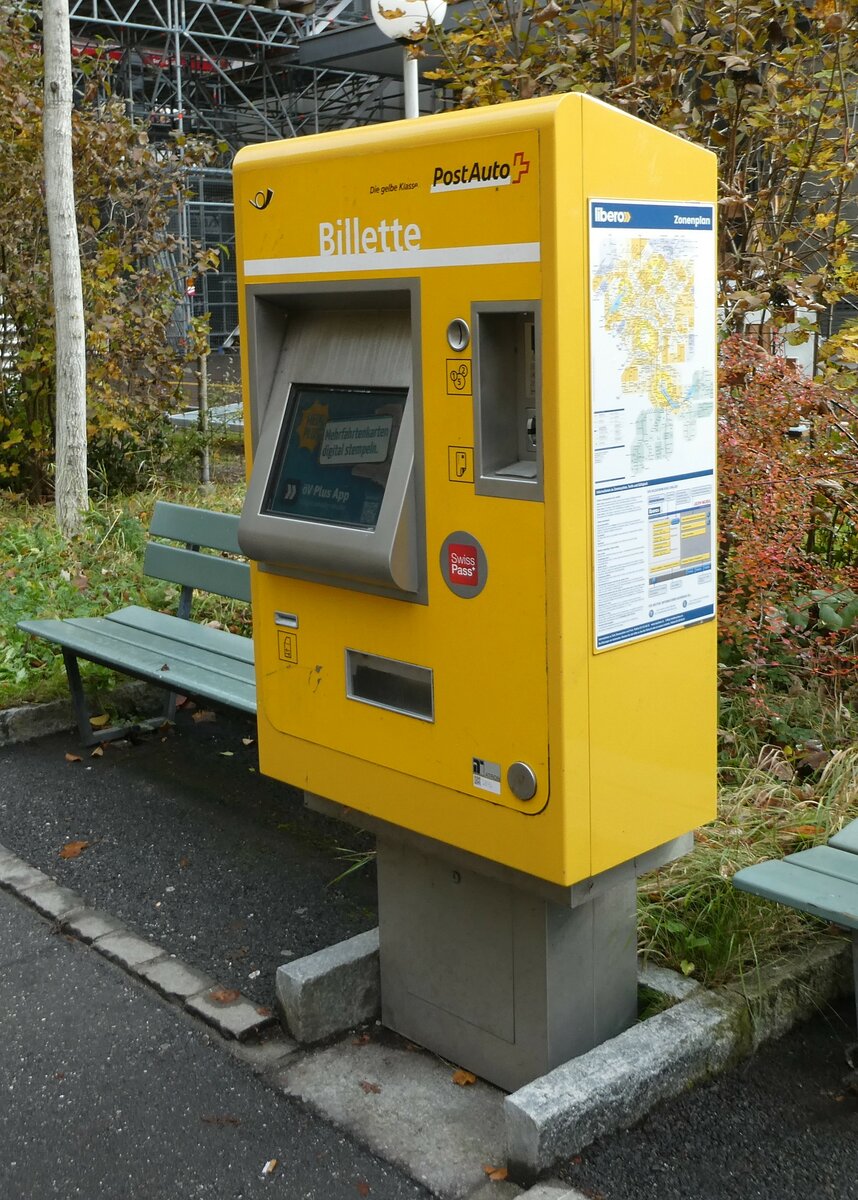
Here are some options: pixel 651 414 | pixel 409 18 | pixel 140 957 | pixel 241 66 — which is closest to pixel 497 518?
pixel 651 414

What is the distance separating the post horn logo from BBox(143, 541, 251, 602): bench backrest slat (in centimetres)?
219

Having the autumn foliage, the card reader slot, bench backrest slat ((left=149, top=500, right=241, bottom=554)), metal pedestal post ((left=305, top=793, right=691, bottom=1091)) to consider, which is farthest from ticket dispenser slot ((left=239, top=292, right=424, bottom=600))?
the autumn foliage

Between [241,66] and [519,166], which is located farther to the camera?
[241,66]

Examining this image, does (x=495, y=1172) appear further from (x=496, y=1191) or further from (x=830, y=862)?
(x=830, y=862)

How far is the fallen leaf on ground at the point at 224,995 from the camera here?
356 cm

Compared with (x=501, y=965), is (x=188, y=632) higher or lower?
higher

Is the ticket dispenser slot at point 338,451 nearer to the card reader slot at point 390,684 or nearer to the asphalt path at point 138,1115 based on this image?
the card reader slot at point 390,684

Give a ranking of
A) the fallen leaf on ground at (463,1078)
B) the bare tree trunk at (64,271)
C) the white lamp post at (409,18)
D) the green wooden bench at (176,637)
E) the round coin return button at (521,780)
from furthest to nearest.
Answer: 1. the bare tree trunk at (64,271)
2. the white lamp post at (409,18)
3. the green wooden bench at (176,637)
4. the fallen leaf on ground at (463,1078)
5. the round coin return button at (521,780)

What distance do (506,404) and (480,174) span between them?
0.44m

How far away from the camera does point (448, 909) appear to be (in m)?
3.14

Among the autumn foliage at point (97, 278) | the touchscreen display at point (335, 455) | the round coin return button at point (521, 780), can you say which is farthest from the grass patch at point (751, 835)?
the autumn foliage at point (97, 278)

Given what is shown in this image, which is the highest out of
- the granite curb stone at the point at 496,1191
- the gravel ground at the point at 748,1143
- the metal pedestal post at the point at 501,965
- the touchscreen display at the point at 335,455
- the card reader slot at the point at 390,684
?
the touchscreen display at the point at 335,455

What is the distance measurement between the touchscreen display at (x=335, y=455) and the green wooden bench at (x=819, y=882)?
119 cm

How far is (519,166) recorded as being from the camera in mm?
2455
